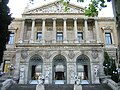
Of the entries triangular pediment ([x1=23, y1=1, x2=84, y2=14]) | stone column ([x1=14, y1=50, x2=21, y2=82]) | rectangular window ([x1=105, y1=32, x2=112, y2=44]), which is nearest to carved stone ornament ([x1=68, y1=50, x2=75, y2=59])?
rectangular window ([x1=105, y1=32, x2=112, y2=44])

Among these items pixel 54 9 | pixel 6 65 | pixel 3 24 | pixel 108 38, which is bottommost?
pixel 6 65

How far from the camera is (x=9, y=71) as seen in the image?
88.8 ft

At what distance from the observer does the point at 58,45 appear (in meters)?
27.2

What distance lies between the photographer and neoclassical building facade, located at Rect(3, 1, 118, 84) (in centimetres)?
2597

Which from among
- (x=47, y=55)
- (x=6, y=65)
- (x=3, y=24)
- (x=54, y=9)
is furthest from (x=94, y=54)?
(x=3, y=24)

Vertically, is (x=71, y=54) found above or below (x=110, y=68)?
above

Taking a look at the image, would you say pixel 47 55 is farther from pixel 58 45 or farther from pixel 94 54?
pixel 94 54

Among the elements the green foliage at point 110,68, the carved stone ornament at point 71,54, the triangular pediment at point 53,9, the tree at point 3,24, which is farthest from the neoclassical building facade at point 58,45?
the tree at point 3,24

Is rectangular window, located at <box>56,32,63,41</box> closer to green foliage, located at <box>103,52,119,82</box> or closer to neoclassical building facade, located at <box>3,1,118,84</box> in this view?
neoclassical building facade, located at <box>3,1,118,84</box>

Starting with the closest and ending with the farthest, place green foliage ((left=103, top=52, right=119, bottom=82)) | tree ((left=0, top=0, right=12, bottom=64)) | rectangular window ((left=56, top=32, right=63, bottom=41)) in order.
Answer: tree ((left=0, top=0, right=12, bottom=64))
green foliage ((left=103, top=52, right=119, bottom=82))
rectangular window ((left=56, top=32, right=63, bottom=41))

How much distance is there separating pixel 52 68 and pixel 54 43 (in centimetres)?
378

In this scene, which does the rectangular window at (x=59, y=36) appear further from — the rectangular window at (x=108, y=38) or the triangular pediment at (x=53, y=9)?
the rectangular window at (x=108, y=38)

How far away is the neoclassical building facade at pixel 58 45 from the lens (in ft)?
85.2

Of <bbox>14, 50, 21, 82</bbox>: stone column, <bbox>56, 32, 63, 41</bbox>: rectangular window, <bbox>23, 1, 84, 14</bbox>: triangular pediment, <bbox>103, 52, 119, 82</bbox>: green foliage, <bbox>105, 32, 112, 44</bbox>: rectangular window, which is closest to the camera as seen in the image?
<bbox>103, 52, 119, 82</bbox>: green foliage
